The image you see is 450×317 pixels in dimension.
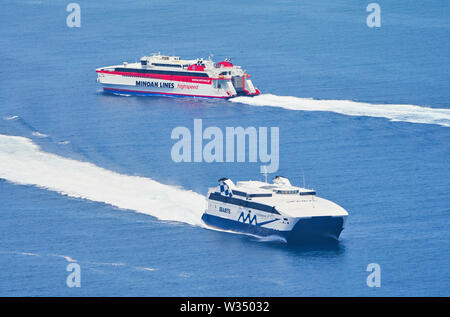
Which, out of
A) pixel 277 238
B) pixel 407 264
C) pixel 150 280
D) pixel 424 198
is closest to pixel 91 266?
pixel 150 280

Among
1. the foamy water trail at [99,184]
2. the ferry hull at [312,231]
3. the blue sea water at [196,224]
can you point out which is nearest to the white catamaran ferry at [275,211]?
the ferry hull at [312,231]

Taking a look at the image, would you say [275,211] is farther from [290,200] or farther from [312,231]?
[312,231]

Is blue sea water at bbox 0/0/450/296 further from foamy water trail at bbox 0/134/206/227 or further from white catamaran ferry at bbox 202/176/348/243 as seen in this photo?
white catamaran ferry at bbox 202/176/348/243

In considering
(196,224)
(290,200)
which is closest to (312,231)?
(290,200)

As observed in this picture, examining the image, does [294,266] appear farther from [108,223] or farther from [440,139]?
[440,139]

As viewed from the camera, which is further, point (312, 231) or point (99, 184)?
point (99, 184)

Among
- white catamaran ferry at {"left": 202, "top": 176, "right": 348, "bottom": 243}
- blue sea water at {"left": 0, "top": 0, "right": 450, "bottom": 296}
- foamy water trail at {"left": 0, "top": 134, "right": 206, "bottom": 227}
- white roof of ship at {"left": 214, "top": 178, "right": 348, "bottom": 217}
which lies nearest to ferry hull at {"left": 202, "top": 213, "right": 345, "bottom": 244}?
white catamaran ferry at {"left": 202, "top": 176, "right": 348, "bottom": 243}
